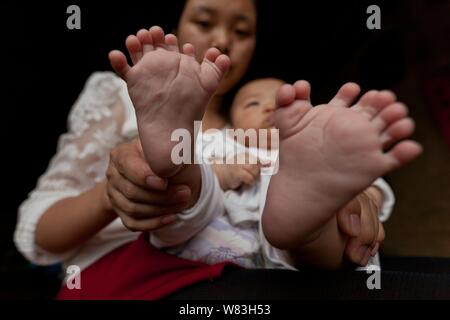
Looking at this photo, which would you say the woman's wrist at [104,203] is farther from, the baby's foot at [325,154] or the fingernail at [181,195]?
the baby's foot at [325,154]

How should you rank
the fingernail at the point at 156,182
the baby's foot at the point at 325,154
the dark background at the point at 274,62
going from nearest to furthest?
the baby's foot at the point at 325,154
the fingernail at the point at 156,182
the dark background at the point at 274,62

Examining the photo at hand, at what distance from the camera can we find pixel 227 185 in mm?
691

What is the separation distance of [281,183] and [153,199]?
0.14 metres

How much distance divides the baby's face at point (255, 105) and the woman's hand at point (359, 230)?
0.22 m

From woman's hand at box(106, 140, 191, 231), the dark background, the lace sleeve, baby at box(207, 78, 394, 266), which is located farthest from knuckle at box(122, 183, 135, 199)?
the dark background

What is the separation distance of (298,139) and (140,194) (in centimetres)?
18

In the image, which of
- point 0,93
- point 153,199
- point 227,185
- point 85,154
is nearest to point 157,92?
point 153,199

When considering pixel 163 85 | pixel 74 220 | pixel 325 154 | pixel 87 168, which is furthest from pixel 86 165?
pixel 325 154

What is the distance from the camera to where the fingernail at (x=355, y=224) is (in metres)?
0.53

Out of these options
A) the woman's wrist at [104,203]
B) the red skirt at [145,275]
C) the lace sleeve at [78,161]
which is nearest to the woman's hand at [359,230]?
the red skirt at [145,275]

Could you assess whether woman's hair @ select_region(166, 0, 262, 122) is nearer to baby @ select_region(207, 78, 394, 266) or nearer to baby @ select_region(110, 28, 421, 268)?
baby @ select_region(207, 78, 394, 266)

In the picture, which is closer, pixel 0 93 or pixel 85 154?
pixel 85 154

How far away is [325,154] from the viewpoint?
1.49 feet

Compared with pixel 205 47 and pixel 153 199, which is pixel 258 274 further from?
pixel 205 47
